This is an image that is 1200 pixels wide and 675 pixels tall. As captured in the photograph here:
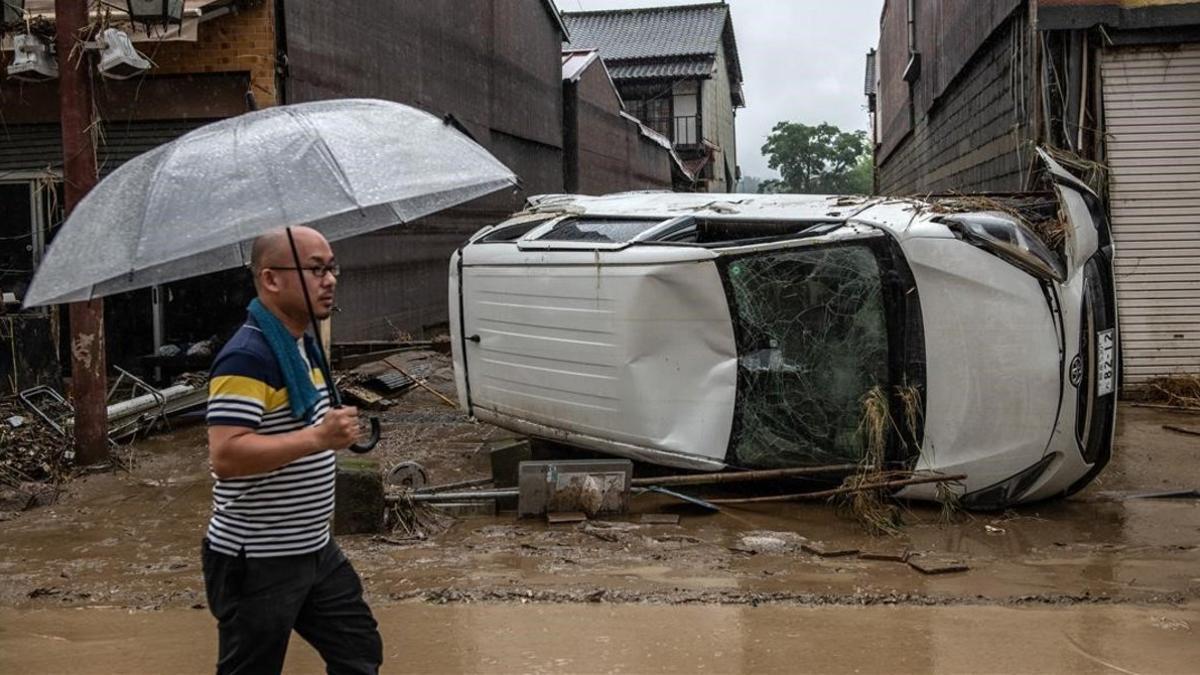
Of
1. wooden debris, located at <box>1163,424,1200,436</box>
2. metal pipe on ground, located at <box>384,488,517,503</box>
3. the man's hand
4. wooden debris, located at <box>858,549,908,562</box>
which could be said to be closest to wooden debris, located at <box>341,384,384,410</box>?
metal pipe on ground, located at <box>384,488,517,503</box>

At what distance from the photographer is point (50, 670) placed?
4539 mm

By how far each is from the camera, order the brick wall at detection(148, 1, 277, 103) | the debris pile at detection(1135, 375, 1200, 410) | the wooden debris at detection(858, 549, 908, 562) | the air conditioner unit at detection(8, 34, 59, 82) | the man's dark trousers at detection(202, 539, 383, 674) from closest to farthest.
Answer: the man's dark trousers at detection(202, 539, 383, 674)
the wooden debris at detection(858, 549, 908, 562)
the debris pile at detection(1135, 375, 1200, 410)
the air conditioner unit at detection(8, 34, 59, 82)
the brick wall at detection(148, 1, 277, 103)

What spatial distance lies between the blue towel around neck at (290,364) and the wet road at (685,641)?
1.79 metres

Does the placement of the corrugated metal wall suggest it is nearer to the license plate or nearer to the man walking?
the license plate

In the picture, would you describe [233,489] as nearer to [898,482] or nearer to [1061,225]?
[898,482]

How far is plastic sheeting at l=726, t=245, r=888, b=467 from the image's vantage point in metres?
6.49

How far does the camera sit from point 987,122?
13383 mm

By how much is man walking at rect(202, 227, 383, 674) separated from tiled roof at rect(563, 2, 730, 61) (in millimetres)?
32298

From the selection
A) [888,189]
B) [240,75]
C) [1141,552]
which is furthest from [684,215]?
[888,189]

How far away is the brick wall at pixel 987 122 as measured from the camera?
11.2 meters

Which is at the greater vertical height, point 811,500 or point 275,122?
point 275,122

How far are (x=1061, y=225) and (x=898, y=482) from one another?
5.89ft

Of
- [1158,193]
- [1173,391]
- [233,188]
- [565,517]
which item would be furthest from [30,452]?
[1158,193]

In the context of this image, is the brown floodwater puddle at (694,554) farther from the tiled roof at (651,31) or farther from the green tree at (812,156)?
the green tree at (812,156)
